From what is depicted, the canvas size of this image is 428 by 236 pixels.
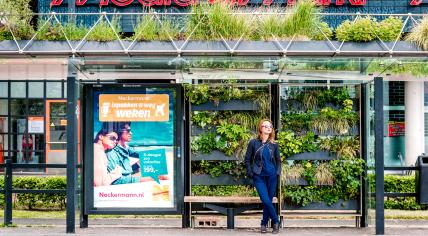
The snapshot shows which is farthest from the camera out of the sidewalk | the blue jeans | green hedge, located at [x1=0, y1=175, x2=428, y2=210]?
green hedge, located at [x1=0, y1=175, x2=428, y2=210]

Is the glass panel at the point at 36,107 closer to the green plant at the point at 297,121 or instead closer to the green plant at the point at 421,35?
the green plant at the point at 297,121

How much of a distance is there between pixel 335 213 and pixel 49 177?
6.48 m

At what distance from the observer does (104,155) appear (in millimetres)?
10891

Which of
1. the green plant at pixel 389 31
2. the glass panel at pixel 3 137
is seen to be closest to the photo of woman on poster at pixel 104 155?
the green plant at pixel 389 31

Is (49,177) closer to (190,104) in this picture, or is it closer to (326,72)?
(190,104)

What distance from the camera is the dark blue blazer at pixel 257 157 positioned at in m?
10.2

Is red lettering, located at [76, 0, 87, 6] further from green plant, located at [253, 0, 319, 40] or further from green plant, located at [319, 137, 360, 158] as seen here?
green plant, located at [319, 137, 360, 158]

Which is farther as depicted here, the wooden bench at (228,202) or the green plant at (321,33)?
the green plant at (321,33)

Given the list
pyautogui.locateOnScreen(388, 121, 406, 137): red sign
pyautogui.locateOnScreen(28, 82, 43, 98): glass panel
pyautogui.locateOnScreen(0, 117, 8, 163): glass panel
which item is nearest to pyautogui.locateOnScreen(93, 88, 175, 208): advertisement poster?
pyautogui.locateOnScreen(388, 121, 406, 137): red sign

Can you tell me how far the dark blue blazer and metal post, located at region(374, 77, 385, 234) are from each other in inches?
59.0

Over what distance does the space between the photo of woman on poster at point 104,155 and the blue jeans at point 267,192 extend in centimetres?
234

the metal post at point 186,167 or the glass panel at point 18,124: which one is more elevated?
the glass panel at point 18,124

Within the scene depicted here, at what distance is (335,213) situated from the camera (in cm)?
1089

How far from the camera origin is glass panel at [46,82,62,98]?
22344mm
